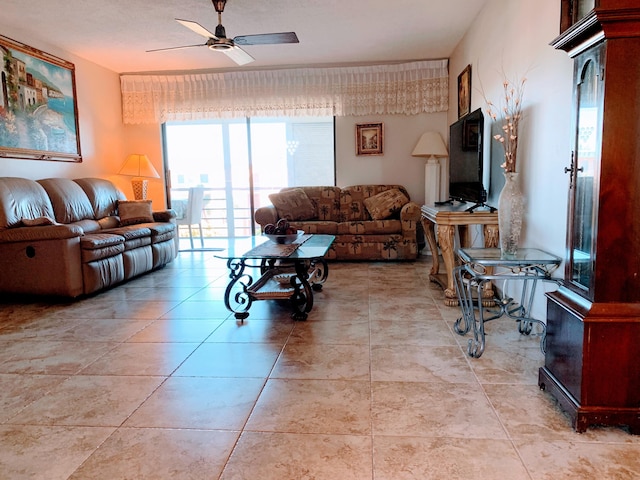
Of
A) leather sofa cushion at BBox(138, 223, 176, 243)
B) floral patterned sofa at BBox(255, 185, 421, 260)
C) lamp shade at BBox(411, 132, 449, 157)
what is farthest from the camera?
lamp shade at BBox(411, 132, 449, 157)

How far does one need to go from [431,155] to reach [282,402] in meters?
4.24

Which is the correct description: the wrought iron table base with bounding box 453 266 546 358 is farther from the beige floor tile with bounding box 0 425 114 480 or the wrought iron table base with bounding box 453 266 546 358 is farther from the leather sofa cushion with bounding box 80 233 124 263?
the leather sofa cushion with bounding box 80 233 124 263

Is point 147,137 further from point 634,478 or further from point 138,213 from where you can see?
point 634,478

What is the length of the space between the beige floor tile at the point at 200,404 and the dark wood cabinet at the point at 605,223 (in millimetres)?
1301

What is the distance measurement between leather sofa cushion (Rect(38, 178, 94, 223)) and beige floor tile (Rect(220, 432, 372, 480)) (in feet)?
11.8

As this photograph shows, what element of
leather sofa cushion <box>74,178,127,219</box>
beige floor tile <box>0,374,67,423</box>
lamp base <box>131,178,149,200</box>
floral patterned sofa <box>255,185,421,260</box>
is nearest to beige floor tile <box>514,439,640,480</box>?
beige floor tile <box>0,374,67,423</box>

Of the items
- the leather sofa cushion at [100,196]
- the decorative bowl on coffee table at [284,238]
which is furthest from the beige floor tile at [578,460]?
the leather sofa cushion at [100,196]

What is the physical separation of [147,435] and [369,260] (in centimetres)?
383

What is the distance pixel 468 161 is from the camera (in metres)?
3.68

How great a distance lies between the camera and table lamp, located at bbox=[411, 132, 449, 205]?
5.40 m

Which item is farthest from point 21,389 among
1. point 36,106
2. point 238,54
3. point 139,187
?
point 139,187

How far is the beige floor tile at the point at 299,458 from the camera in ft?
4.68

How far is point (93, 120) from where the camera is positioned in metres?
5.48

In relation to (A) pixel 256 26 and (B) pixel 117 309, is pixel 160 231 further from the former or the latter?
(A) pixel 256 26
